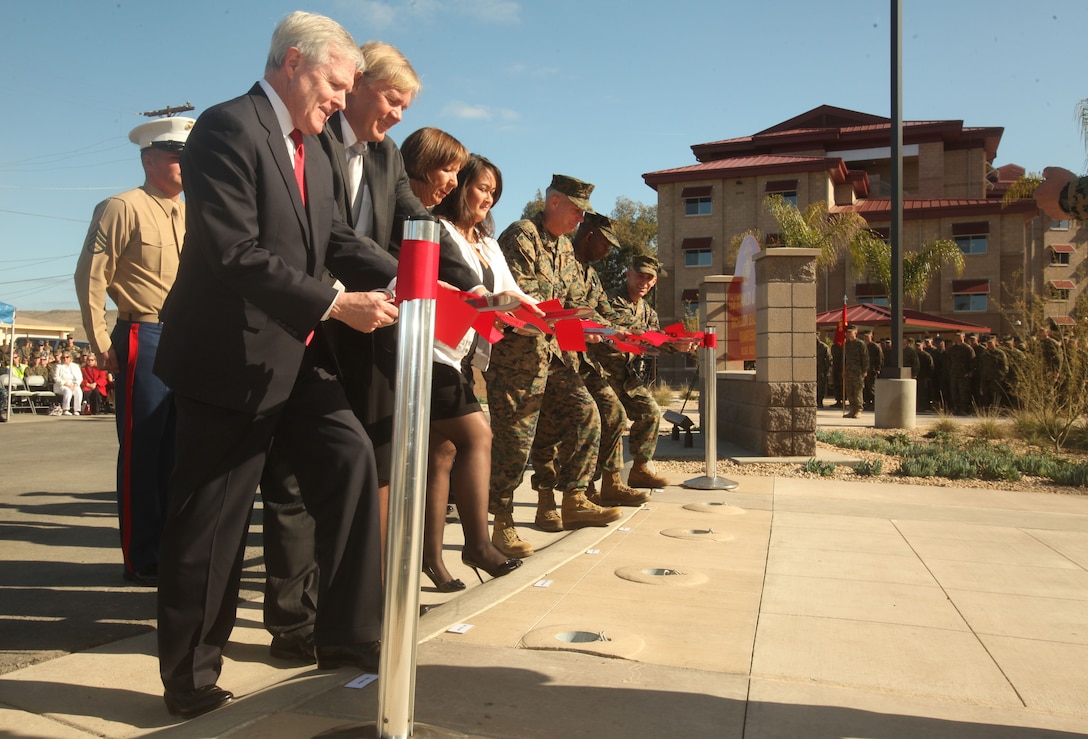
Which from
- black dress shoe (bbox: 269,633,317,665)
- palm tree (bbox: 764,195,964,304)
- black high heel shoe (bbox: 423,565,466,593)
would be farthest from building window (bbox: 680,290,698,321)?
black dress shoe (bbox: 269,633,317,665)

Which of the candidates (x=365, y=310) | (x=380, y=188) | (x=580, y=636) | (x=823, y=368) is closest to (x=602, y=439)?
(x=580, y=636)

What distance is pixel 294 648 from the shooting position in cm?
299

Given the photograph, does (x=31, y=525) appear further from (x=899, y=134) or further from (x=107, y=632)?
(x=899, y=134)

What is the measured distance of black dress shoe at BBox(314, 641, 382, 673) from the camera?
271 cm

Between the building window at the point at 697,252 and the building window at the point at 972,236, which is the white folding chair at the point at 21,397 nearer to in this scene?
the building window at the point at 697,252

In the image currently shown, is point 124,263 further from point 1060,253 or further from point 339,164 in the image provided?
point 1060,253

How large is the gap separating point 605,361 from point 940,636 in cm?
342

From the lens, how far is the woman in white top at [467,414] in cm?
382

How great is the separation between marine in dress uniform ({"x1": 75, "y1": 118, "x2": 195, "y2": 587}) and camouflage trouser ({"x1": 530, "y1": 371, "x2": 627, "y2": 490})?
2075 mm

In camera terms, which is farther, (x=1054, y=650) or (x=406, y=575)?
(x=1054, y=650)

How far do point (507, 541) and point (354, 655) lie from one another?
6.22ft

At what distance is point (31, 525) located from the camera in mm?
5414

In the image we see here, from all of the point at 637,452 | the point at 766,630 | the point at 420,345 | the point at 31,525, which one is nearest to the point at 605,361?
the point at 637,452

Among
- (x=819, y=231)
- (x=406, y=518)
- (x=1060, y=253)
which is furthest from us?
(x=1060, y=253)
